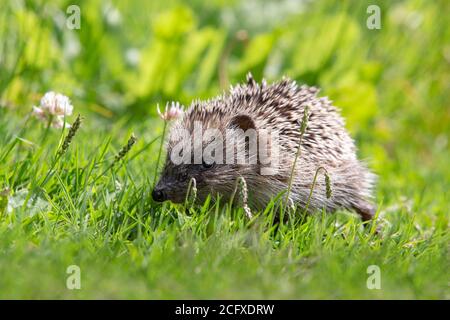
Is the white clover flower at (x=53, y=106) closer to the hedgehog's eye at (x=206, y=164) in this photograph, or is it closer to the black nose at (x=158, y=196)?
the black nose at (x=158, y=196)

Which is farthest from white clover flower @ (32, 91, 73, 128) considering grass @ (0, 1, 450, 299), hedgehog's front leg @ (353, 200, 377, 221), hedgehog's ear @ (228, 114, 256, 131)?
hedgehog's front leg @ (353, 200, 377, 221)

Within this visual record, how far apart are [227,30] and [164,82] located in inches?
53.3

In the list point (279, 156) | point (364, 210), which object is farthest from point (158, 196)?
point (364, 210)

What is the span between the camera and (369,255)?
4250 mm

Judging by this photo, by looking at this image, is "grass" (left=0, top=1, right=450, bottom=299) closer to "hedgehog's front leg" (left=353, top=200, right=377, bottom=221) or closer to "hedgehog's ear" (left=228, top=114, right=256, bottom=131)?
"hedgehog's front leg" (left=353, top=200, right=377, bottom=221)

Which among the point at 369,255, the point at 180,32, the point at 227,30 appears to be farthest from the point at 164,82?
the point at 369,255

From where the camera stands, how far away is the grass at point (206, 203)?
3.87 m

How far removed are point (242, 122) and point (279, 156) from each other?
39 cm

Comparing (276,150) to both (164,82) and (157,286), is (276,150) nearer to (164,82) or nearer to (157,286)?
(157,286)

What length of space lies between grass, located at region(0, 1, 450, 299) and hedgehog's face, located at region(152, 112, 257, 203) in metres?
0.19

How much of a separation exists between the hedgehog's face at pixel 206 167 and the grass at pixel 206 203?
0.63ft

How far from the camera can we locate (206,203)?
185 inches

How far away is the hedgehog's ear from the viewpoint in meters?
5.43

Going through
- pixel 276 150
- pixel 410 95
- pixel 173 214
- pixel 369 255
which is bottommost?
pixel 369 255
